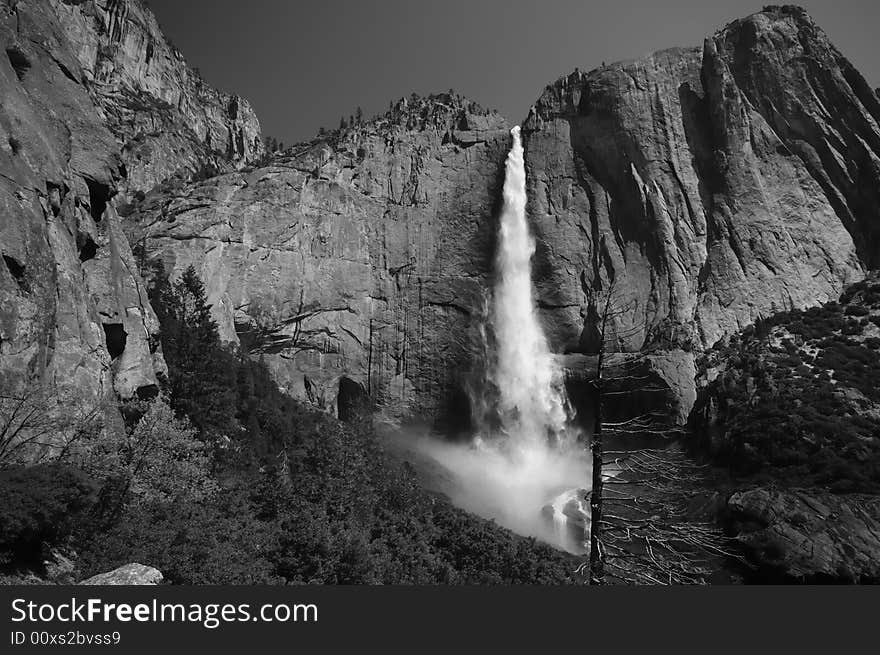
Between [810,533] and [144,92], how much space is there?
95.4m

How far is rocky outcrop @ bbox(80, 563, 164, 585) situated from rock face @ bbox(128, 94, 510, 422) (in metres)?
35.9

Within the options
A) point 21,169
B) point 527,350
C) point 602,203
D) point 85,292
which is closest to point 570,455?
point 527,350

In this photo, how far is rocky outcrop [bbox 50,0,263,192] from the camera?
74.8m

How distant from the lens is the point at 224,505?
23.4 meters

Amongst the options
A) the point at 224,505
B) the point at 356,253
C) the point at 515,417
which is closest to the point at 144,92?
the point at 356,253

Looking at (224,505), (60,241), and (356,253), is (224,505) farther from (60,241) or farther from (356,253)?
(356,253)

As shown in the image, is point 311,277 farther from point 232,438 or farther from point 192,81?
point 192,81

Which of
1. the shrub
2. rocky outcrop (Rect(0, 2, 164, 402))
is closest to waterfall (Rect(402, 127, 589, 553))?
rocky outcrop (Rect(0, 2, 164, 402))

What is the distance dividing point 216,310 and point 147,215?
12217 mm

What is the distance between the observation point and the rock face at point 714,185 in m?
56.8

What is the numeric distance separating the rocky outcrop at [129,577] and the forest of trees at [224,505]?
5.45ft

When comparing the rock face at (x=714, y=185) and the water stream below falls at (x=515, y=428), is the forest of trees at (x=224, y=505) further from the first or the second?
the rock face at (x=714, y=185)

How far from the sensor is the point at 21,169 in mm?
24922

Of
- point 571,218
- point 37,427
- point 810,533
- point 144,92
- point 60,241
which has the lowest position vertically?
point 810,533
